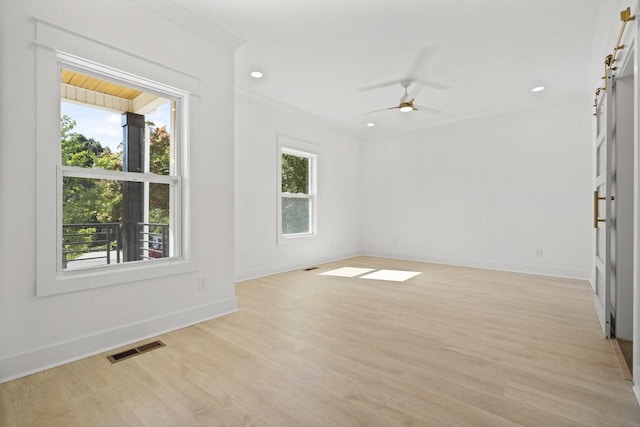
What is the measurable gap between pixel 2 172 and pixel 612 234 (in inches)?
167

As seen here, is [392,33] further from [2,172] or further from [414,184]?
[414,184]

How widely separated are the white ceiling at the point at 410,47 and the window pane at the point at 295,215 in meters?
1.69

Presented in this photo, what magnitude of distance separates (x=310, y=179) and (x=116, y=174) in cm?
382

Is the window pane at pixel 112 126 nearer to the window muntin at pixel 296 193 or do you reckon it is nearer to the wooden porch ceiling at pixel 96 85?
the wooden porch ceiling at pixel 96 85

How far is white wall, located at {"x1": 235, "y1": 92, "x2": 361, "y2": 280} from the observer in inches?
184

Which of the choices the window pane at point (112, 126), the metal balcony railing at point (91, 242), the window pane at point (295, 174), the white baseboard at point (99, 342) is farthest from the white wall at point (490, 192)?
the metal balcony railing at point (91, 242)

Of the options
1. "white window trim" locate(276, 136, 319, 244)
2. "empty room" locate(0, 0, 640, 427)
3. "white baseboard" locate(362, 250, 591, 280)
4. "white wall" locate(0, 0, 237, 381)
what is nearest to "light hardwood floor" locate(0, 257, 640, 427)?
"empty room" locate(0, 0, 640, 427)

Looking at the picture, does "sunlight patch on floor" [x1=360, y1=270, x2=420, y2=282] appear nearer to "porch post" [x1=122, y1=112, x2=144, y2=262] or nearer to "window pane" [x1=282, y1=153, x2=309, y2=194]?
"window pane" [x1=282, y1=153, x2=309, y2=194]

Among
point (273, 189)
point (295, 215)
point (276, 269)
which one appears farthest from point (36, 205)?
point (295, 215)

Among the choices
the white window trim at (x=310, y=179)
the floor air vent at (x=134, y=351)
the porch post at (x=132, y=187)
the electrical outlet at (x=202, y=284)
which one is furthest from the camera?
the white window trim at (x=310, y=179)

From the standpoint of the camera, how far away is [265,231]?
4992mm

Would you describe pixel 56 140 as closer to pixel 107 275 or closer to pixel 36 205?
pixel 36 205

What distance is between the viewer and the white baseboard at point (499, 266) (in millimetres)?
4750

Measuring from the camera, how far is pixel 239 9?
8.86 feet
